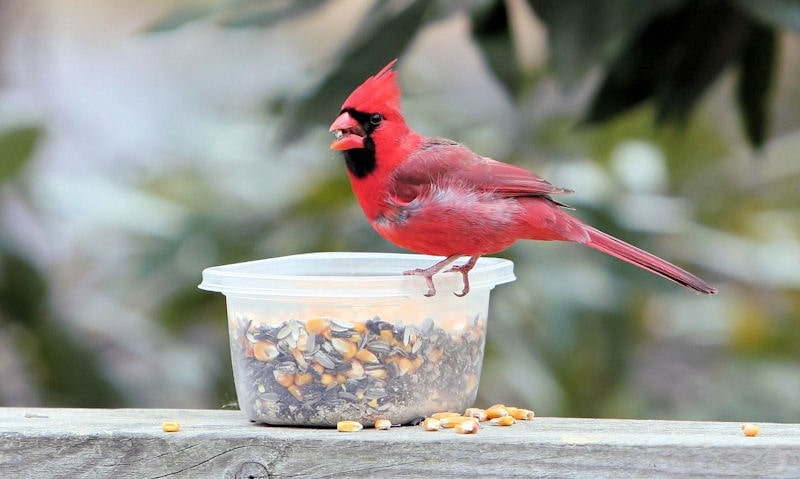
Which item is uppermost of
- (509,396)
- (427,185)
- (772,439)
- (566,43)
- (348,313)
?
(566,43)

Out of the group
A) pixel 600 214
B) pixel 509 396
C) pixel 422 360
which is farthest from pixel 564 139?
pixel 422 360

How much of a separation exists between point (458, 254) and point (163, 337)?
83.0 inches

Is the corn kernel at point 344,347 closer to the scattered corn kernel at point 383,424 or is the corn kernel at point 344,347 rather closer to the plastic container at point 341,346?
the plastic container at point 341,346

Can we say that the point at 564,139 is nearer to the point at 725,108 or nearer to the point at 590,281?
the point at 590,281

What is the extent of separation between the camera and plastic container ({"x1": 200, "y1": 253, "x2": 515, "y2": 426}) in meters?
1.77

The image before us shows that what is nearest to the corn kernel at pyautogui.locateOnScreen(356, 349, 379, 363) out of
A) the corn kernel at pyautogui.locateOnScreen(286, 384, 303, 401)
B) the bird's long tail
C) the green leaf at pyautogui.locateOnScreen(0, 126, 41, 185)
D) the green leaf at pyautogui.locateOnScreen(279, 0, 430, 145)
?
the corn kernel at pyautogui.locateOnScreen(286, 384, 303, 401)

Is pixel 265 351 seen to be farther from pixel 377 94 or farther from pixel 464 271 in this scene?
pixel 377 94

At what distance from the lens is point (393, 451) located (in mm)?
1625

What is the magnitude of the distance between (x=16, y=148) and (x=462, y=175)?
72.9 inches

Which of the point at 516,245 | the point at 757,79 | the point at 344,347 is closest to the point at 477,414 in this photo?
the point at 344,347

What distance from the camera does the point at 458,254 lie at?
203 centimetres

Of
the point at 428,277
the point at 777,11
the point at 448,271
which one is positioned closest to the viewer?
the point at 428,277

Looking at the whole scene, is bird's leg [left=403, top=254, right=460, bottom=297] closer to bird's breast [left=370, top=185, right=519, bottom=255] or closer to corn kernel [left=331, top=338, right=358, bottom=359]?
bird's breast [left=370, top=185, right=519, bottom=255]

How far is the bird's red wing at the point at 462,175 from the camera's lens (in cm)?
208
